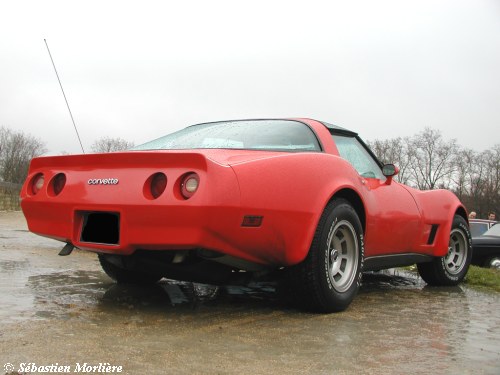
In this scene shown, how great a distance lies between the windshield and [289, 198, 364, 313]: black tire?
0.51 meters

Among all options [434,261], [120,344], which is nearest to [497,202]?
[434,261]

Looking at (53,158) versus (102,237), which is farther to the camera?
(53,158)

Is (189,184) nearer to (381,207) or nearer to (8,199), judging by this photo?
(381,207)

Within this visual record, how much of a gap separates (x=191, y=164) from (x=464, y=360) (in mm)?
1680

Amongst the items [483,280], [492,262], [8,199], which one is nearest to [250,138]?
[483,280]

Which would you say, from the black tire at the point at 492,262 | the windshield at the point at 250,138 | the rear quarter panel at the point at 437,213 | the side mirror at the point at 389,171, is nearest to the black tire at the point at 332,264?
the windshield at the point at 250,138

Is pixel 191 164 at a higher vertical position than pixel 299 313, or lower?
higher

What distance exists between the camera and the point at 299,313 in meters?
3.62

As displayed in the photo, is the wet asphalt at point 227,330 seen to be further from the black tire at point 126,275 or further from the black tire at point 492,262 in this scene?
the black tire at point 492,262

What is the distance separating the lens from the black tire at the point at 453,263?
5.46 meters

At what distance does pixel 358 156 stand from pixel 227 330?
221cm

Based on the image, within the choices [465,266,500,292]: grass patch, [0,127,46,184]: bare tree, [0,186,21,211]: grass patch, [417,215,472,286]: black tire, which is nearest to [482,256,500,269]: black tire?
[465,266,500,292]: grass patch

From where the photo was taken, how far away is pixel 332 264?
3.85 metres

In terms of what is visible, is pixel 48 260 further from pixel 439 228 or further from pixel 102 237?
pixel 439 228
